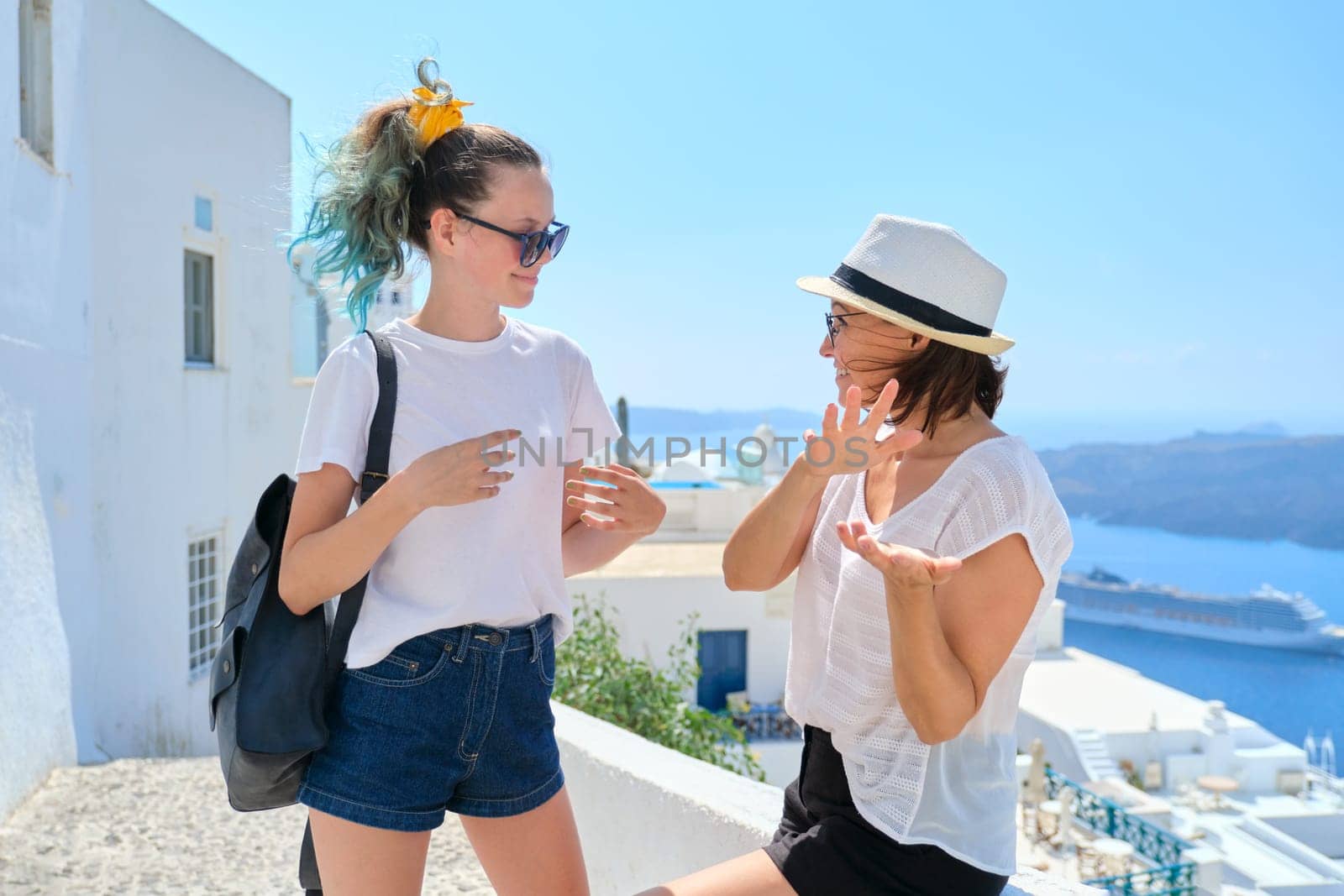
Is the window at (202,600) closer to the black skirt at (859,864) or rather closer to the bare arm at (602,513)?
the bare arm at (602,513)

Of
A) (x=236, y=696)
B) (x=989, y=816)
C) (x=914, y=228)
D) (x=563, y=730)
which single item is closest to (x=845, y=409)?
(x=914, y=228)

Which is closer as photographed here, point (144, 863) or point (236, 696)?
point (236, 696)

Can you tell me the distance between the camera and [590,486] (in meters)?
1.78

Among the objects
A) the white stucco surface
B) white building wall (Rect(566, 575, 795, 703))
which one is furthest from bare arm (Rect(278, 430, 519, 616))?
white building wall (Rect(566, 575, 795, 703))

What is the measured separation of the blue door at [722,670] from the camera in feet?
68.9

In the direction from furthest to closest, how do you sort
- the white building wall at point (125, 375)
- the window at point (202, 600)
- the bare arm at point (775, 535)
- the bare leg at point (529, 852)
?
the window at point (202, 600)
the white building wall at point (125, 375)
the bare arm at point (775, 535)
the bare leg at point (529, 852)

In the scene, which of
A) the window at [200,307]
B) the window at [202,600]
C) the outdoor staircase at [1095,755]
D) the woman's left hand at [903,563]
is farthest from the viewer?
the outdoor staircase at [1095,755]

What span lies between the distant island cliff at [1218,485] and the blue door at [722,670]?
103080 millimetres

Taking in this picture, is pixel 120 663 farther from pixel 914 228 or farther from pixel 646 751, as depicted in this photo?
pixel 914 228

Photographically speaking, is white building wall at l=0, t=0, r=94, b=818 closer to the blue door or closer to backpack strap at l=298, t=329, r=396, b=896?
backpack strap at l=298, t=329, r=396, b=896

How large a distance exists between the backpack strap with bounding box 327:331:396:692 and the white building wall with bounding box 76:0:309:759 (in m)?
5.90

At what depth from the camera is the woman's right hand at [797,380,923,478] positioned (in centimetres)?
158

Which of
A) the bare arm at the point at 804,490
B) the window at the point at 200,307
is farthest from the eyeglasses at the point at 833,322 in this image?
the window at the point at 200,307

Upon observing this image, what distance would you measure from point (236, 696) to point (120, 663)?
8.04 metres
